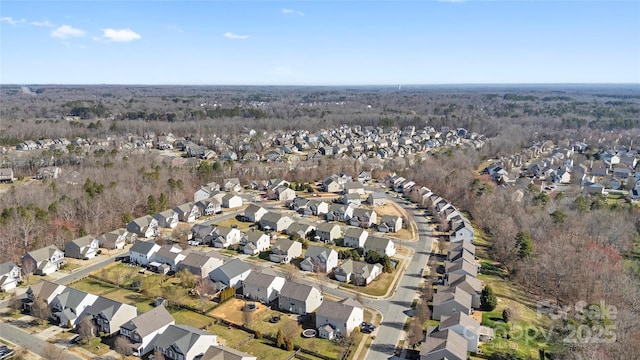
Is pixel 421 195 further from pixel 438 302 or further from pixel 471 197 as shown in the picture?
pixel 438 302

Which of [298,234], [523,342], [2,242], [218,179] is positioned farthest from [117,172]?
[523,342]

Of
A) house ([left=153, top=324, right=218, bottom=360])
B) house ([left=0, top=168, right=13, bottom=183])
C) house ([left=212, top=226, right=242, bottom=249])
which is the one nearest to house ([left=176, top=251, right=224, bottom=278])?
house ([left=212, top=226, right=242, bottom=249])

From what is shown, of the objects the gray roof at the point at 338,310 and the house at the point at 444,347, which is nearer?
the house at the point at 444,347

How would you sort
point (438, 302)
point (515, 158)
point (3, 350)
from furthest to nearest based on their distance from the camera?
point (515, 158), point (438, 302), point (3, 350)

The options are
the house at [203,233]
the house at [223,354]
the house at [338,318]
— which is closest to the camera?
the house at [223,354]

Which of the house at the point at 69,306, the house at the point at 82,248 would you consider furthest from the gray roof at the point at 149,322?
the house at the point at 82,248

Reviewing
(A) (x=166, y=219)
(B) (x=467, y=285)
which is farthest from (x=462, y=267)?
(A) (x=166, y=219)

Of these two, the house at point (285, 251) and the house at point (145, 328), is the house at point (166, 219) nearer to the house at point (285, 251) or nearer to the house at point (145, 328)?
the house at point (285, 251)

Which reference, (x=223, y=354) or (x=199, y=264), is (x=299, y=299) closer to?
(x=223, y=354)
